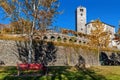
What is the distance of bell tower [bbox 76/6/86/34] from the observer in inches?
4405

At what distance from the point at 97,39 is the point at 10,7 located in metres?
24.1

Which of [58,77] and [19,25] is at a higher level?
[19,25]

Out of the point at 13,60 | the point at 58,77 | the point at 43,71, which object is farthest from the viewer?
the point at 13,60

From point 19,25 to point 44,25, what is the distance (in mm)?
3493

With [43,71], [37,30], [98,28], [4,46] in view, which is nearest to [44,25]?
[37,30]

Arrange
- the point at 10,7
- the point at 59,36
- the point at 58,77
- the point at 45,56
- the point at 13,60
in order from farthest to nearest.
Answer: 1. the point at 59,36
2. the point at 45,56
3. the point at 13,60
4. the point at 10,7
5. the point at 58,77

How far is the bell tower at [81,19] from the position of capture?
11188 cm

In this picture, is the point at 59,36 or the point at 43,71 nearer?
the point at 43,71

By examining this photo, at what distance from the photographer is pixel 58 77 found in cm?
1923

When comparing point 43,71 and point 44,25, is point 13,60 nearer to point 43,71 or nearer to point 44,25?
point 44,25

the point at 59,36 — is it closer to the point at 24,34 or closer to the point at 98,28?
the point at 98,28

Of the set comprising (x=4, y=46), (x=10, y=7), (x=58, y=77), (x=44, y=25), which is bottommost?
(x=58, y=77)

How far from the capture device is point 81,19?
113875 millimetres

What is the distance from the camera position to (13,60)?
36.7m
